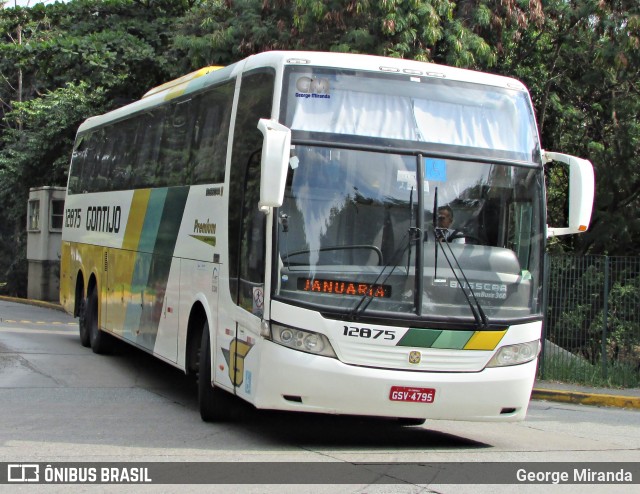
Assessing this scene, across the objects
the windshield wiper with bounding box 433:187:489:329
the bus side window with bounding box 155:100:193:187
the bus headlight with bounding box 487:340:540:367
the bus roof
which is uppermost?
the bus roof

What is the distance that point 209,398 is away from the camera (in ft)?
31.5

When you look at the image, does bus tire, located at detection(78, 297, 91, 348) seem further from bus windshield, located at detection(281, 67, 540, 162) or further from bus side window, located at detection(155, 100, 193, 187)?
bus windshield, located at detection(281, 67, 540, 162)

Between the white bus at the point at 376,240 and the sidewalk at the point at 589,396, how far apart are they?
520 cm

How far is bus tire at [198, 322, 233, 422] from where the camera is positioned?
378 inches

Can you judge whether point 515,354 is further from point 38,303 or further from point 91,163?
point 38,303

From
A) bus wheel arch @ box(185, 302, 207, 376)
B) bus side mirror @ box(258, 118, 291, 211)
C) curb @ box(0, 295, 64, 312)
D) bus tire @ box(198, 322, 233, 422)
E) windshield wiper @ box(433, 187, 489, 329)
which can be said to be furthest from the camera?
curb @ box(0, 295, 64, 312)

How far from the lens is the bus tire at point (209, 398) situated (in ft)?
31.5

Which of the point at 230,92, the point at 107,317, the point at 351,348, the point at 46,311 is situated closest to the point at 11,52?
the point at 46,311

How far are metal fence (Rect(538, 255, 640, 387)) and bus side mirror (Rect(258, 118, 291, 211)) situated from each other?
7738 millimetres

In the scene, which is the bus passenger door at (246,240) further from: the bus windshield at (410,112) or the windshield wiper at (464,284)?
the windshield wiper at (464,284)

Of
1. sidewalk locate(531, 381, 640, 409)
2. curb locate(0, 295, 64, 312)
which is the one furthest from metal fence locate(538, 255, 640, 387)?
curb locate(0, 295, 64, 312)

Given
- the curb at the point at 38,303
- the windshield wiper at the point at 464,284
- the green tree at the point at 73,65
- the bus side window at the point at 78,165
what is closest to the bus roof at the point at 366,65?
the windshield wiper at the point at 464,284

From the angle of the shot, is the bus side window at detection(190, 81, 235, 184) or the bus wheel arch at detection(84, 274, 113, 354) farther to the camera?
the bus wheel arch at detection(84, 274, 113, 354)

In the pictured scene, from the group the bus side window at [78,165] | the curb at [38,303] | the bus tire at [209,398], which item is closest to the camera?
the bus tire at [209,398]
